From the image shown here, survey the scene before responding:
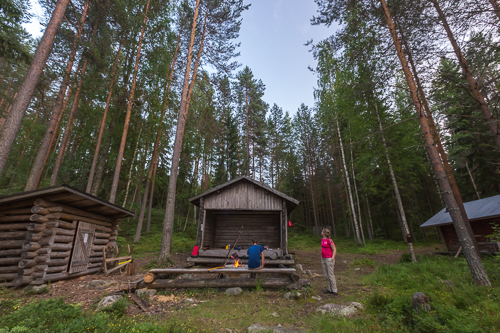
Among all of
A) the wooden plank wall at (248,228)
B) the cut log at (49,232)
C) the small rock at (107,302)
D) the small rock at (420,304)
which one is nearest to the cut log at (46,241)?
the cut log at (49,232)

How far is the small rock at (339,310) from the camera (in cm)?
512

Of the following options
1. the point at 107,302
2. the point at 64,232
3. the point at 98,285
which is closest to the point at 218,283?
the point at 107,302

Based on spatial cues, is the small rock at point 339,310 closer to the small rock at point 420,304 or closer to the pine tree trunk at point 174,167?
the small rock at point 420,304

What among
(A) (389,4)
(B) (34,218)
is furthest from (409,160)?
(B) (34,218)

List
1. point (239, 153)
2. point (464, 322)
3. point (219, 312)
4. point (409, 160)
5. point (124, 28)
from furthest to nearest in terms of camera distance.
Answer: point (239, 153), point (409, 160), point (124, 28), point (219, 312), point (464, 322)

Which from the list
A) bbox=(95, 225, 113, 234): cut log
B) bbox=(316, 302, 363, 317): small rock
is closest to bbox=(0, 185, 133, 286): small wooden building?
bbox=(95, 225, 113, 234): cut log

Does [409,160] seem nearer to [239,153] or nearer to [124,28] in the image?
[239,153]

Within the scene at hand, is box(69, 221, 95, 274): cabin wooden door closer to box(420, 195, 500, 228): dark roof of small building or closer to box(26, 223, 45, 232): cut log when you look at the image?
box(26, 223, 45, 232): cut log

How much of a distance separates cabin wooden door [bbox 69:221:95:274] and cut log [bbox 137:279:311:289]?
4.32m

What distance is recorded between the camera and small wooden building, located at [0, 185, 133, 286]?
7508mm

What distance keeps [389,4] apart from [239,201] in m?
12.6

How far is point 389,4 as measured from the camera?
9.56 meters

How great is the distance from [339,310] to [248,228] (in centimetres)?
1154

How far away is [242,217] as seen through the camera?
16797mm
